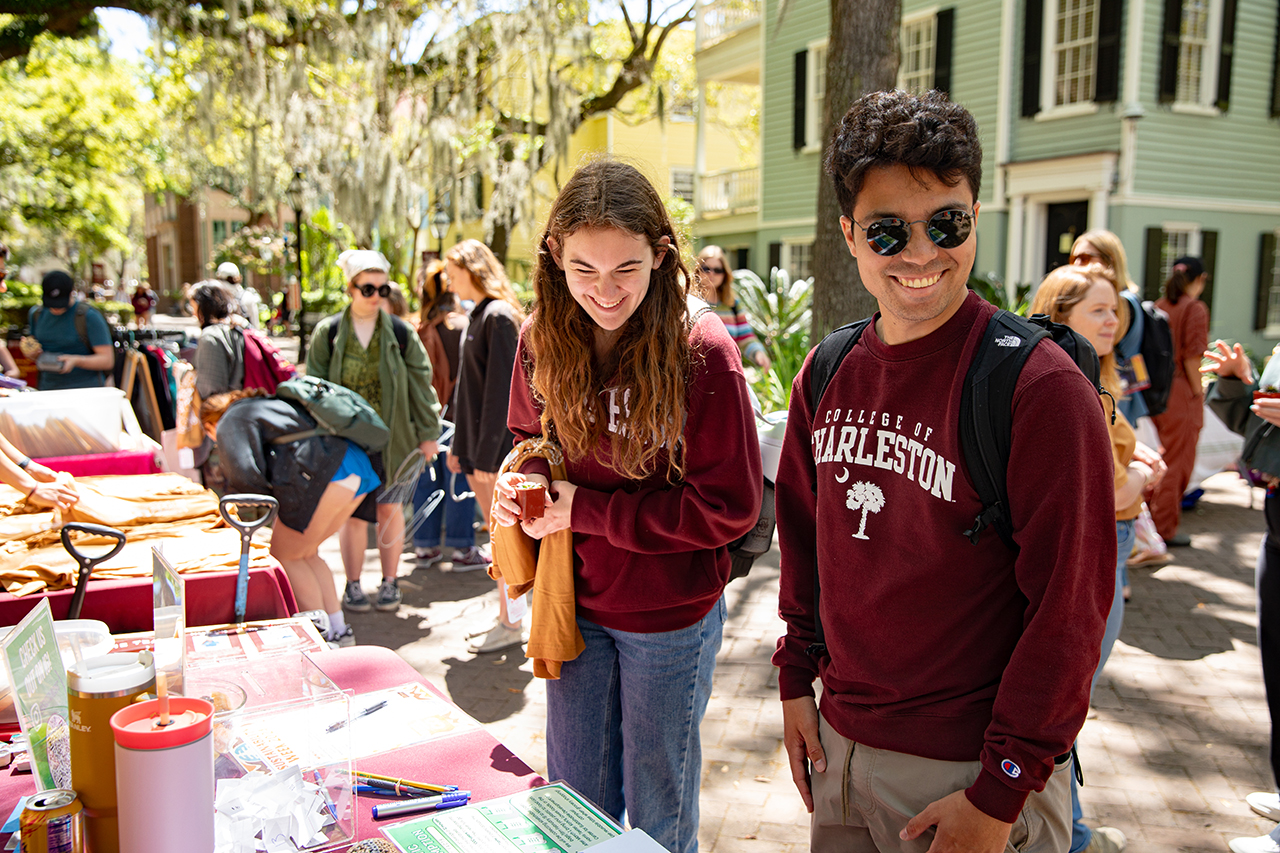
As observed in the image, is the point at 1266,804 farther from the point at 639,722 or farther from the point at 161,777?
the point at 161,777

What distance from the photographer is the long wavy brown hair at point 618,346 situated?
1.96 metres

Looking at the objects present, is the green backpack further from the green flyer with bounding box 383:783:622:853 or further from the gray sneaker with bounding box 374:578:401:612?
the green flyer with bounding box 383:783:622:853

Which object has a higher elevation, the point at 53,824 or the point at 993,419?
the point at 993,419

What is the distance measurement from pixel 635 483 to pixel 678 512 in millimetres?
177

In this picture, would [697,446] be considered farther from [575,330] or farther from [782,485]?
[575,330]

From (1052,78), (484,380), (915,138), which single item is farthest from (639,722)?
(1052,78)

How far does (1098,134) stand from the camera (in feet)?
41.7

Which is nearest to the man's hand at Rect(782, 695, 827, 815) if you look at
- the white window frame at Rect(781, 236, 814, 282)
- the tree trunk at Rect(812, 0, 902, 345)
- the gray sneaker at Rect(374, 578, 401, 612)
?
the gray sneaker at Rect(374, 578, 401, 612)

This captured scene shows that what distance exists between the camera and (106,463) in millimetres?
4629

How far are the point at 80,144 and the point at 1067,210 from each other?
23646mm

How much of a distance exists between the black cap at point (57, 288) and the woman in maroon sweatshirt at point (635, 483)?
249 inches

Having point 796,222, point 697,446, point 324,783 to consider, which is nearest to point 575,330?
point 697,446

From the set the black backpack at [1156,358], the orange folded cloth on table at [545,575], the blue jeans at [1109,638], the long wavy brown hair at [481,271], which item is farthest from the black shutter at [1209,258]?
the orange folded cloth on table at [545,575]

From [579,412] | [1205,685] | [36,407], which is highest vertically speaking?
[579,412]
